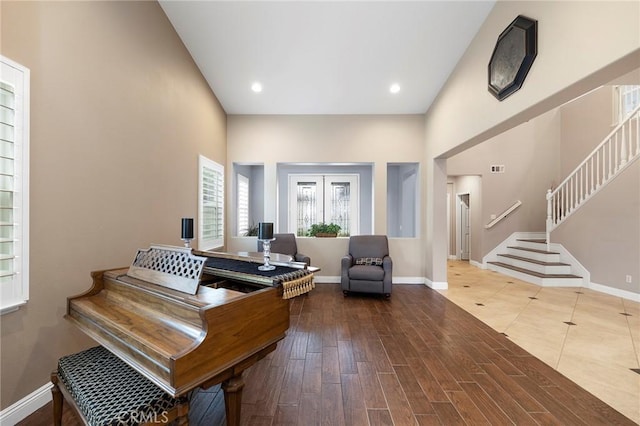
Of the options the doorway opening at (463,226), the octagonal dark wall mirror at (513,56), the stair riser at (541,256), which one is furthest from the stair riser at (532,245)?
the octagonal dark wall mirror at (513,56)

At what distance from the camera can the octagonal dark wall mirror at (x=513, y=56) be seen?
7.23ft

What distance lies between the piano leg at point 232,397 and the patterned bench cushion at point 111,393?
0.25 m

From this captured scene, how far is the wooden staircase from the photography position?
4.69m

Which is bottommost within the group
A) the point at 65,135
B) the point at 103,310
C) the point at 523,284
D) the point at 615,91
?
the point at 523,284

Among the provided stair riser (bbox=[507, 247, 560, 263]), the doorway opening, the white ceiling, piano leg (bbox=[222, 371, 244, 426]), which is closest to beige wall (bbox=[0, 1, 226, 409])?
the white ceiling

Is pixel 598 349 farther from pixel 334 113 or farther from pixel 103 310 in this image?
pixel 334 113

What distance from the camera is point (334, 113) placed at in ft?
15.7

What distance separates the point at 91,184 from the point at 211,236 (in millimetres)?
2268

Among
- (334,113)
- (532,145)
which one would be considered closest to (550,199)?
(532,145)

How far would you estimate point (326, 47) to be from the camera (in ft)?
10.8

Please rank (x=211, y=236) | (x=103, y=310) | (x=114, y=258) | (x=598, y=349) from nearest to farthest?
1. (x=103, y=310)
2. (x=114, y=258)
3. (x=598, y=349)
4. (x=211, y=236)

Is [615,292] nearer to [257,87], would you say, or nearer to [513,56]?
[513,56]

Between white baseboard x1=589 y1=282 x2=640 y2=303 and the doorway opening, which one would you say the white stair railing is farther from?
the doorway opening

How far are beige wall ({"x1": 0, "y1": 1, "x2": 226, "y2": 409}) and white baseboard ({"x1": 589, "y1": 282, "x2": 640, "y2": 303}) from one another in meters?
7.13
